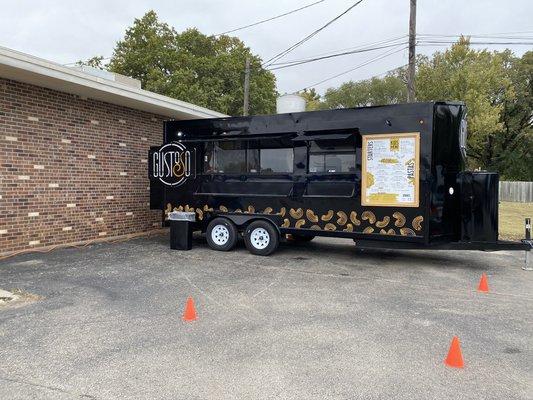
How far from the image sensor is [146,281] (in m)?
6.66

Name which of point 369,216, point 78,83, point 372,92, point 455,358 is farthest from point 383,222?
point 372,92

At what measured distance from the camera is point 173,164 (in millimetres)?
9875

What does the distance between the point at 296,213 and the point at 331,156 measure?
4.35 feet

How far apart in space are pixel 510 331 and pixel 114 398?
13.3 feet

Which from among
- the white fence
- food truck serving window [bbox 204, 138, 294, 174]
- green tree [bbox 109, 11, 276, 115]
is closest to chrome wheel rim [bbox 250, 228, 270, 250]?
food truck serving window [bbox 204, 138, 294, 174]

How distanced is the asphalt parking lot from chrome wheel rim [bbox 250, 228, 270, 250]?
101 cm

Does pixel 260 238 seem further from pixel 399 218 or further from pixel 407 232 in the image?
pixel 407 232

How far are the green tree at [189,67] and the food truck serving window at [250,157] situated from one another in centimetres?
1831

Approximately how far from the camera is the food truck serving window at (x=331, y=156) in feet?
26.6

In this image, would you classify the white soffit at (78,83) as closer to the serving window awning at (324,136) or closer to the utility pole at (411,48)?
the serving window awning at (324,136)

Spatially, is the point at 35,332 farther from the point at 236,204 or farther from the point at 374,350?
the point at 236,204

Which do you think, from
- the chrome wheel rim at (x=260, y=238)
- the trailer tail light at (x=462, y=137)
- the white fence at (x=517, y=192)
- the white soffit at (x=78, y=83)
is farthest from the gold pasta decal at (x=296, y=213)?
the white fence at (x=517, y=192)

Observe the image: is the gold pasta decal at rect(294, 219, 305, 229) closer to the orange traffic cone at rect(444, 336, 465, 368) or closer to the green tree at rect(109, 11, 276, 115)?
the orange traffic cone at rect(444, 336, 465, 368)

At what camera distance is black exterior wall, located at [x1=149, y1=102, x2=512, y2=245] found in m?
7.48
